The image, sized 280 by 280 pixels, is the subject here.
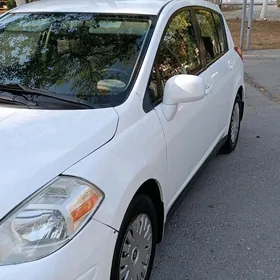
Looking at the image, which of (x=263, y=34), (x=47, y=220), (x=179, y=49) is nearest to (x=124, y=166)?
(x=47, y=220)

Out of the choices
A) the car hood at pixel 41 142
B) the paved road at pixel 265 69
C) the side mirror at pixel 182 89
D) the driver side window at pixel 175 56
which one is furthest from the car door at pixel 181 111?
the paved road at pixel 265 69

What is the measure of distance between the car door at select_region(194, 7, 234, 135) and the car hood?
5.16 ft

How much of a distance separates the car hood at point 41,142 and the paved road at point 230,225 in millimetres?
1181

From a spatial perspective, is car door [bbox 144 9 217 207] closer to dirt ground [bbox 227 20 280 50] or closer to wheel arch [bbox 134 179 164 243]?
wheel arch [bbox 134 179 164 243]

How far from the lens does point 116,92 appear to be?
263cm

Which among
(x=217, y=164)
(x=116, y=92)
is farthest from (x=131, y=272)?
(x=217, y=164)

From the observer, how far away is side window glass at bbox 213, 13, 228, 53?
15.3 ft

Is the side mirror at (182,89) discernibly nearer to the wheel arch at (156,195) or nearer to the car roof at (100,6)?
the wheel arch at (156,195)

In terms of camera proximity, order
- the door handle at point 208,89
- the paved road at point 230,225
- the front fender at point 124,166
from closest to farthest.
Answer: the front fender at point 124,166, the paved road at point 230,225, the door handle at point 208,89

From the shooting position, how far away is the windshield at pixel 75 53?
2.71m

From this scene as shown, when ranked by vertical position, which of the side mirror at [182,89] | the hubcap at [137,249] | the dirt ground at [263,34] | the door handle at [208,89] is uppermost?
the side mirror at [182,89]

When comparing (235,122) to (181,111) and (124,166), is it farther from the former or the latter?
(124,166)

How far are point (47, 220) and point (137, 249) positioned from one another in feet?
2.66

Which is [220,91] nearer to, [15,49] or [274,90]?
[15,49]
